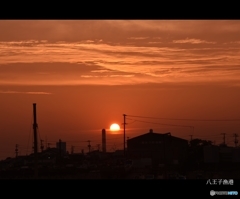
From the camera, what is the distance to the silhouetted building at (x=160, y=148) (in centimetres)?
2282

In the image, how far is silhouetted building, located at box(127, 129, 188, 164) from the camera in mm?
22823

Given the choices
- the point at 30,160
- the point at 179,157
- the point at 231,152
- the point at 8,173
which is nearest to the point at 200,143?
the point at 179,157

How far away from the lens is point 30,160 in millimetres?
24391

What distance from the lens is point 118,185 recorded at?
15.6 feet

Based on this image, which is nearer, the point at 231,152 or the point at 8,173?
the point at 8,173

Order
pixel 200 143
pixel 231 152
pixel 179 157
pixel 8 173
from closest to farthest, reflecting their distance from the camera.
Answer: pixel 8 173
pixel 231 152
pixel 179 157
pixel 200 143

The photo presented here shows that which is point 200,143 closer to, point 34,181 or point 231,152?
point 231,152

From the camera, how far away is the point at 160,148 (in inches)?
954
